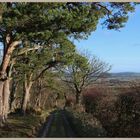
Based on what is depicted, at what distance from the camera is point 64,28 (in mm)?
28359

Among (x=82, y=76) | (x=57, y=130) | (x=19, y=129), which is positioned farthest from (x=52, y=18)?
(x=82, y=76)

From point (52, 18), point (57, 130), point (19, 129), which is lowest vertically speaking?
point (57, 130)

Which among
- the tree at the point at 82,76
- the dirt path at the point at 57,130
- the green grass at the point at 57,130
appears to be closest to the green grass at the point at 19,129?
the dirt path at the point at 57,130

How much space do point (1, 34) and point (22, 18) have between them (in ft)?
A: 21.8

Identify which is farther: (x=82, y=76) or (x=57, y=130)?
(x=82, y=76)

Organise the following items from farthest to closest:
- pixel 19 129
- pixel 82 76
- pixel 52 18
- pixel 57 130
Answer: pixel 82 76 < pixel 57 130 < pixel 19 129 < pixel 52 18

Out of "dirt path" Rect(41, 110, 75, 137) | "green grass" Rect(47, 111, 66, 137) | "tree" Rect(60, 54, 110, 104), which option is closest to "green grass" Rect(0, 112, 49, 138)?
"dirt path" Rect(41, 110, 75, 137)

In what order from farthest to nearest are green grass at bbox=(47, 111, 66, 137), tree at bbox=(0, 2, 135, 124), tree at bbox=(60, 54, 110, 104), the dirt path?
tree at bbox=(60, 54, 110, 104) < the dirt path < green grass at bbox=(47, 111, 66, 137) < tree at bbox=(0, 2, 135, 124)

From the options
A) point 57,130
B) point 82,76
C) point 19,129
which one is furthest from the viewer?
point 82,76

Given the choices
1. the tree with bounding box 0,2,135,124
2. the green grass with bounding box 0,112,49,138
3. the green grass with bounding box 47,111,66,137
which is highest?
the tree with bounding box 0,2,135,124

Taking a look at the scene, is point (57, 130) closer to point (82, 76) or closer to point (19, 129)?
point (19, 129)

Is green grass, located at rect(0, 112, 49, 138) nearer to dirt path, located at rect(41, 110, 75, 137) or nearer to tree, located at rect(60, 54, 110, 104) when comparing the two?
dirt path, located at rect(41, 110, 75, 137)

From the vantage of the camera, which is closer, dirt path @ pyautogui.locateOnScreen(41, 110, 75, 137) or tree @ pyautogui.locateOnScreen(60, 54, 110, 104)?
dirt path @ pyautogui.locateOnScreen(41, 110, 75, 137)

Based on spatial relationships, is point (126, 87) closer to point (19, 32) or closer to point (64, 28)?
point (64, 28)
